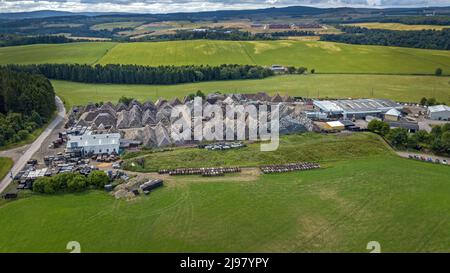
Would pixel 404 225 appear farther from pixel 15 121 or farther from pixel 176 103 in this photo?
pixel 15 121

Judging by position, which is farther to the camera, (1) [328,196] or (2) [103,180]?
(2) [103,180]

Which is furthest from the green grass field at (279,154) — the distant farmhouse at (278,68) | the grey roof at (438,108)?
the distant farmhouse at (278,68)

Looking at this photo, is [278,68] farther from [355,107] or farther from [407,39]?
[407,39]

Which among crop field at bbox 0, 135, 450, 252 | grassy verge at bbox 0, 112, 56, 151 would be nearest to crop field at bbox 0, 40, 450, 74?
grassy verge at bbox 0, 112, 56, 151

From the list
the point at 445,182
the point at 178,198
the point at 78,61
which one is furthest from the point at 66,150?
the point at 78,61

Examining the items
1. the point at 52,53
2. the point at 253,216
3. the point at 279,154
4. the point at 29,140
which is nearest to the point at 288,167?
the point at 279,154
